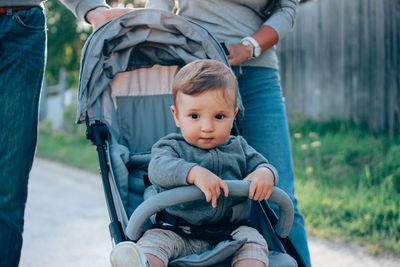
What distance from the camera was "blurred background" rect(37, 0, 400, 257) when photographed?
4062mm

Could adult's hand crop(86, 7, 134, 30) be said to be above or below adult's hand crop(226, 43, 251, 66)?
above

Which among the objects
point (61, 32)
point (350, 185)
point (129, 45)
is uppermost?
point (61, 32)

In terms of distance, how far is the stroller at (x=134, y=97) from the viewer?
7.30ft

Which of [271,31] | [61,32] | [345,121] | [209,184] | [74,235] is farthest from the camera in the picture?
[61,32]

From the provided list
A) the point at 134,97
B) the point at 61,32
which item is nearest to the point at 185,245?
the point at 134,97

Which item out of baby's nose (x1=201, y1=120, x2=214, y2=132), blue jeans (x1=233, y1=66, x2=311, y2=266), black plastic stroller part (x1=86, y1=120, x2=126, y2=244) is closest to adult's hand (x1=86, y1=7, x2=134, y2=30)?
black plastic stroller part (x1=86, y1=120, x2=126, y2=244)

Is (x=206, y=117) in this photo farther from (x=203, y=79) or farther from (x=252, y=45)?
(x=252, y=45)

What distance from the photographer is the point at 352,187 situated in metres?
4.64

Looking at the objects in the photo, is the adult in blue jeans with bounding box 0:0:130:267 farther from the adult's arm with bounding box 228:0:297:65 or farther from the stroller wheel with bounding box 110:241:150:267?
the adult's arm with bounding box 228:0:297:65

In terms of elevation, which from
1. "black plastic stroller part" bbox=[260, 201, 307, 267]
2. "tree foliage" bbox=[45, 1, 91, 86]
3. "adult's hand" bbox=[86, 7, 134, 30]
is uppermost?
"tree foliage" bbox=[45, 1, 91, 86]

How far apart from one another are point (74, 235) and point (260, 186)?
287 centimetres

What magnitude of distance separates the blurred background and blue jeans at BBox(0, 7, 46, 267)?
8.57 feet

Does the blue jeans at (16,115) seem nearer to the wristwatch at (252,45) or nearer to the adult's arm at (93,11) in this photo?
the adult's arm at (93,11)

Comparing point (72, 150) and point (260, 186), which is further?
point (72, 150)
